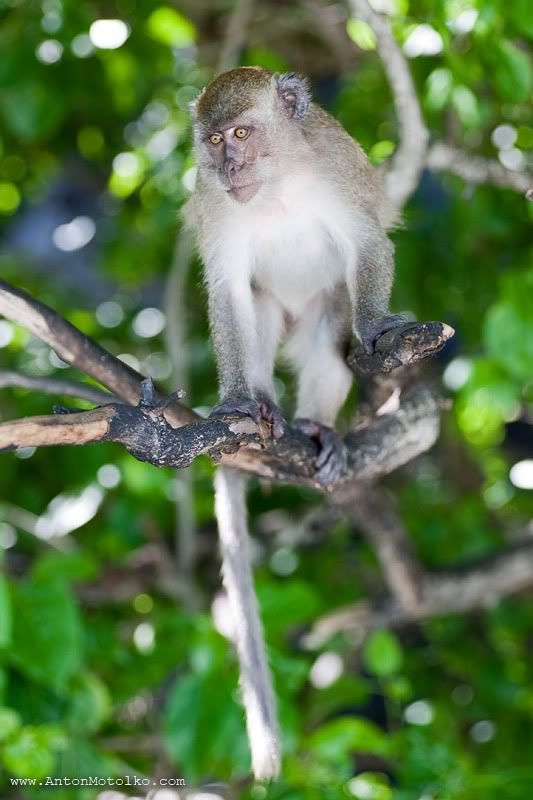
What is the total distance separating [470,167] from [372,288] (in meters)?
0.85

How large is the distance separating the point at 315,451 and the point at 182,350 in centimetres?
171

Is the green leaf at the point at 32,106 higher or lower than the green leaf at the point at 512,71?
lower

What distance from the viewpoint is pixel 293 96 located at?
3.62m

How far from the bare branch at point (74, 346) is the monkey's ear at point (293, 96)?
3.99 ft

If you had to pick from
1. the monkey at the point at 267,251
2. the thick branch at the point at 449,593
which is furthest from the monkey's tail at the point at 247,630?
the thick branch at the point at 449,593

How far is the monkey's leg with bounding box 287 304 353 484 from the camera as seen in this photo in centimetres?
389

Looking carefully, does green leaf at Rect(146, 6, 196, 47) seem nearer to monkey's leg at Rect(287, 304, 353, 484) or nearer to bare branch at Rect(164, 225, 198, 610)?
bare branch at Rect(164, 225, 198, 610)

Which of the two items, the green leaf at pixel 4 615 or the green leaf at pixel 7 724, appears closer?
Result: the green leaf at pixel 4 615

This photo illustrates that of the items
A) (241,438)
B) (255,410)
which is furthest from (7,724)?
(241,438)

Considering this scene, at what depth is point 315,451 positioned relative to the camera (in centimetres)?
349

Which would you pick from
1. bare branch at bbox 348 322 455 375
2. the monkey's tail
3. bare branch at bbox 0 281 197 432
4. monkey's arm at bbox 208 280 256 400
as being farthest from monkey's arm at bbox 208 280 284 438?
bare branch at bbox 348 322 455 375

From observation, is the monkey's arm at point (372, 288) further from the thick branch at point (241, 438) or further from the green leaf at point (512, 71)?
the green leaf at point (512, 71)

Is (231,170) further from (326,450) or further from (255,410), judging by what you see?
(326,450)

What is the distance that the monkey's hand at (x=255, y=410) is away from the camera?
320 centimetres
